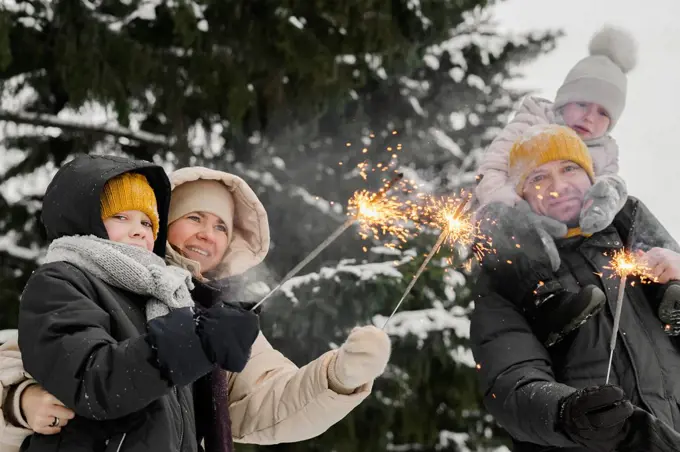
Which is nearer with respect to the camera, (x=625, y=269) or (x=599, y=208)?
(x=625, y=269)

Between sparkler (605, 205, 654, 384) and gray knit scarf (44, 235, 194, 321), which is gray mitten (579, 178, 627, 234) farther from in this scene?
gray knit scarf (44, 235, 194, 321)

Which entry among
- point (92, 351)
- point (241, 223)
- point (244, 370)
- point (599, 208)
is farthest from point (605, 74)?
point (92, 351)

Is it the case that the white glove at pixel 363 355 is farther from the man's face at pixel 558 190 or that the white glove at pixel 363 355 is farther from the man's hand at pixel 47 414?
the man's face at pixel 558 190

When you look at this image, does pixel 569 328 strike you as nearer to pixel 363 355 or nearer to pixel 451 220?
pixel 451 220

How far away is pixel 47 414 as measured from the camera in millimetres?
1968

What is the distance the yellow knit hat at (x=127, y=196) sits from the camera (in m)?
2.27

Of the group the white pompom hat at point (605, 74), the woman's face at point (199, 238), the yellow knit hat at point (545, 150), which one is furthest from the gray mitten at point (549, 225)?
the woman's face at point (199, 238)

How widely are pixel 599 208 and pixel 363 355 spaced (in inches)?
36.5

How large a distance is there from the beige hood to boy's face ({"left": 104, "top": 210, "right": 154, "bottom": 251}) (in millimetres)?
398

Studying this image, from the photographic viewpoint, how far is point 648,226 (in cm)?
281

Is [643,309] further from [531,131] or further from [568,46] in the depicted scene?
[568,46]

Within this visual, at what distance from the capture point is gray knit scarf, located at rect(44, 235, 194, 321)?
6.98 ft

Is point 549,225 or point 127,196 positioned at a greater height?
point 549,225

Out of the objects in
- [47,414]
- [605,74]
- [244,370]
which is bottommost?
[244,370]
